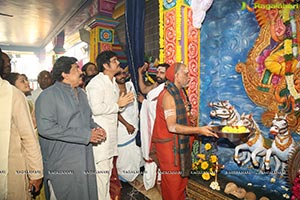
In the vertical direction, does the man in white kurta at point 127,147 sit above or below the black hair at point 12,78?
below

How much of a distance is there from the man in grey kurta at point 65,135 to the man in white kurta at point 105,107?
379mm

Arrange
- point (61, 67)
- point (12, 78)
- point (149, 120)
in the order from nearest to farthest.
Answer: point (61, 67)
point (12, 78)
point (149, 120)

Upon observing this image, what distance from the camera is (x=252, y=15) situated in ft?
9.87

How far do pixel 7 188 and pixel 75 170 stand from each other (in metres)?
0.56

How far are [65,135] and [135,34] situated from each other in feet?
8.65

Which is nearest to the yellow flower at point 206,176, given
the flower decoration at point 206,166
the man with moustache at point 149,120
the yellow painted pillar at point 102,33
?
the flower decoration at point 206,166

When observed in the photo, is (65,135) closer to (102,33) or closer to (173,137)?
(173,137)

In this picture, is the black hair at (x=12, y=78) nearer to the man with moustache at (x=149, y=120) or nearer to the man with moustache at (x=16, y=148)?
the man with moustache at (x=16, y=148)

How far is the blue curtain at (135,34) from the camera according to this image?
13.6 feet

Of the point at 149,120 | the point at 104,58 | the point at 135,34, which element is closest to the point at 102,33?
the point at 135,34

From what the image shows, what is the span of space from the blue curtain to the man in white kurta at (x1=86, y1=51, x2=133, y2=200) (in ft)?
4.37

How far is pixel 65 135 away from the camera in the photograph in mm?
2047

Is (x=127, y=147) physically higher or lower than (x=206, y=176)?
higher

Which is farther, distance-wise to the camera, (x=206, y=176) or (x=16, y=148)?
(x=206, y=176)
